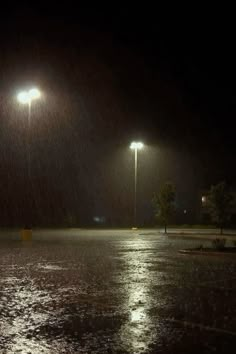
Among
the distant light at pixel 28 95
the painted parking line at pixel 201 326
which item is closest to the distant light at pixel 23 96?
the distant light at pixel 28 95

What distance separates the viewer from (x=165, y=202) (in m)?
49.4

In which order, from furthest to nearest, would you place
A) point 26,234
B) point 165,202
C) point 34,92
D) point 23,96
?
point 165,202, point 23,96, point 34,92, point 26,234

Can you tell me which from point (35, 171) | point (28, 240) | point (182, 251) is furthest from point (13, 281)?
point (35, 171)

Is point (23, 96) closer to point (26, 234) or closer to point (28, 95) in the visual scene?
point (28, 95)

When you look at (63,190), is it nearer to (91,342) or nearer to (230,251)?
(230,251)

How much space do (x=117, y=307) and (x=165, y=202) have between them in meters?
38.9

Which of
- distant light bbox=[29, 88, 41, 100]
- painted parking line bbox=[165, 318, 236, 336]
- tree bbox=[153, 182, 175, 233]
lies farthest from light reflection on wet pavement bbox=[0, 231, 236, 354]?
tree bbox=[153, 182, 175, 233]

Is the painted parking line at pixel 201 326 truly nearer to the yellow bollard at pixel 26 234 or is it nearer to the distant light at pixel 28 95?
the yellow bollard at pixel 26 234

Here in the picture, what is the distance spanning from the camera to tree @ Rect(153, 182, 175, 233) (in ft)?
162

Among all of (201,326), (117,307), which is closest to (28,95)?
(117,307)

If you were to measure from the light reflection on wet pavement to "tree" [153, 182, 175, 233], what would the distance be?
3008 cm

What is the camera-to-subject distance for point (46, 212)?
71.9 m

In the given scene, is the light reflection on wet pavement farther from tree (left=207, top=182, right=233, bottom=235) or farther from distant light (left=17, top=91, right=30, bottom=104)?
tree (left=207, top=182, right=233, bottom=235)

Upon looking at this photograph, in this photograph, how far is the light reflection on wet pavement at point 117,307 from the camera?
7.88 meters
